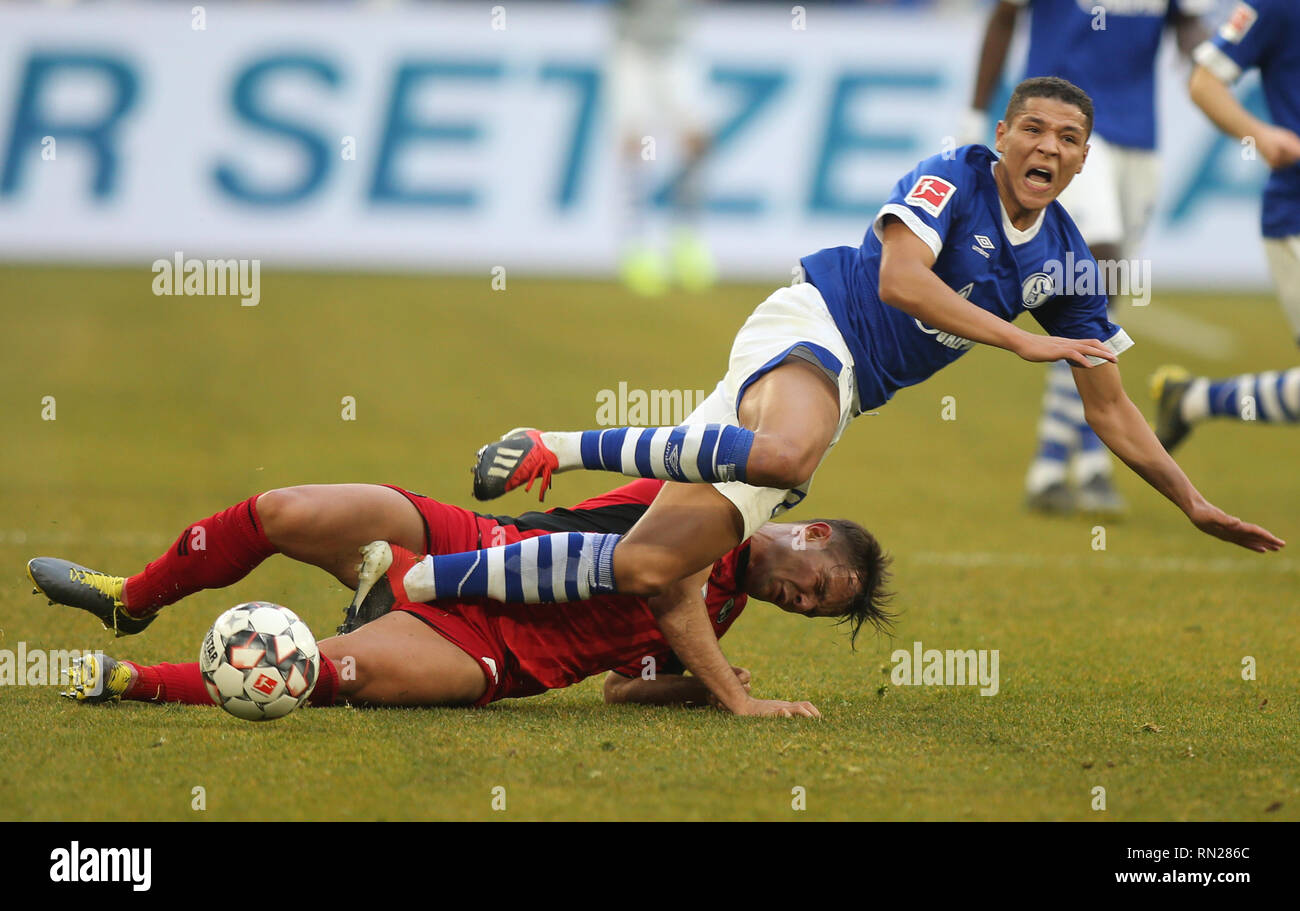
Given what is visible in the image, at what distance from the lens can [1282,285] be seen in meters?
7.26

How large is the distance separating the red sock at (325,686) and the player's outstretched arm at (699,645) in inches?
36.6

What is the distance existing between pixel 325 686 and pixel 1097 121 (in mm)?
5805

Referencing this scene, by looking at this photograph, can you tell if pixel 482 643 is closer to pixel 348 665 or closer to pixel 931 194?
pixel 348 665

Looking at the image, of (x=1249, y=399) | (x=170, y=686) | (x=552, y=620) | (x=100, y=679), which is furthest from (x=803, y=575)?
(x=1249, y=399)

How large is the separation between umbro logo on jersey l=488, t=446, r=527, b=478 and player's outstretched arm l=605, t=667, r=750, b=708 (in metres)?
0.88

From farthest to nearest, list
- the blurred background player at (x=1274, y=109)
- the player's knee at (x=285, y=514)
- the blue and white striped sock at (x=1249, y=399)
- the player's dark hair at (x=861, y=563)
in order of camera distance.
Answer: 1. the blue and white striped sock at (x=1249, y=399)
2. the blurred background player at (x=1274, y=109)
3. the player's dark hair at (x=861, y=563)
4. the player's knee at (x=285, y=514)

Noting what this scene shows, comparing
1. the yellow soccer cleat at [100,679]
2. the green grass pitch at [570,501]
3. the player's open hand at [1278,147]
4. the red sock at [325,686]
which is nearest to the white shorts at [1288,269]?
the player's open hand at [1278,147]

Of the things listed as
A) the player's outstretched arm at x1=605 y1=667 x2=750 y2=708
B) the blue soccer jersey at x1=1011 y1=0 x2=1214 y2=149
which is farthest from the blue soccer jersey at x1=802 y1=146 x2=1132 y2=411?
the blue soccer jersey at x1=1011 y1=0 x2=1214 y2=149

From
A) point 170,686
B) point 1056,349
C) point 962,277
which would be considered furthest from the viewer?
point 962,277

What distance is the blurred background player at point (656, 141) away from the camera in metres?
15.3

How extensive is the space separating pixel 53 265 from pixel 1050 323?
13.1 metres

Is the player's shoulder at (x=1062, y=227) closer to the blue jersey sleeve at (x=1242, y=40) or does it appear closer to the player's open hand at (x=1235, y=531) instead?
the player's open hand at (x=1235, y=531)

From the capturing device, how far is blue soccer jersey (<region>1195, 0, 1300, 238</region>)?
22.8 ft

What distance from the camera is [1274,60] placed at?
710 cm
